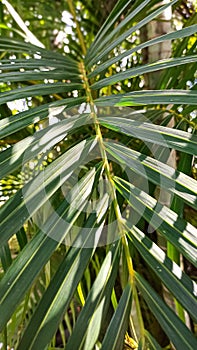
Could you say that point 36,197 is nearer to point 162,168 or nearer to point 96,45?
point 162,168

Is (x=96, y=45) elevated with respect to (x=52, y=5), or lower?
lower

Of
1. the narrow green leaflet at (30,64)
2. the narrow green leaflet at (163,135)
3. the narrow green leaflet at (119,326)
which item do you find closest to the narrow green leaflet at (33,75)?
the narrow green leaflet at (30,64)

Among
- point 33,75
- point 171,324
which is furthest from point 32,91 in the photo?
point 171,324

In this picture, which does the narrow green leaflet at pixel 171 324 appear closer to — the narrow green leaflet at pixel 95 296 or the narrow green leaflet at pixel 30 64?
the narrow green leaflet at pixel 95 296

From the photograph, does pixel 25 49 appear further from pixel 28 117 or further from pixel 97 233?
pixel 97 233

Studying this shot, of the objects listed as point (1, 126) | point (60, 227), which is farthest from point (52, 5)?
point (60, 227)

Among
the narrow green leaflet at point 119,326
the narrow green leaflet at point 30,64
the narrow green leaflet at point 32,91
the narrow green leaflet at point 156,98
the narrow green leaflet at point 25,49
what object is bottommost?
the narrow green leaflet at point 119,326

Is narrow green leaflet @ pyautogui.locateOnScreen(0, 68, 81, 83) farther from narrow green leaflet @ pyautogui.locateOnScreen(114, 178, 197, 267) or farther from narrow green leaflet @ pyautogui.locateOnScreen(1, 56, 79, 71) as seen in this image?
narrow green leaflet @ pyautogui.locateOnScreen(114, 178, 197, 267)
